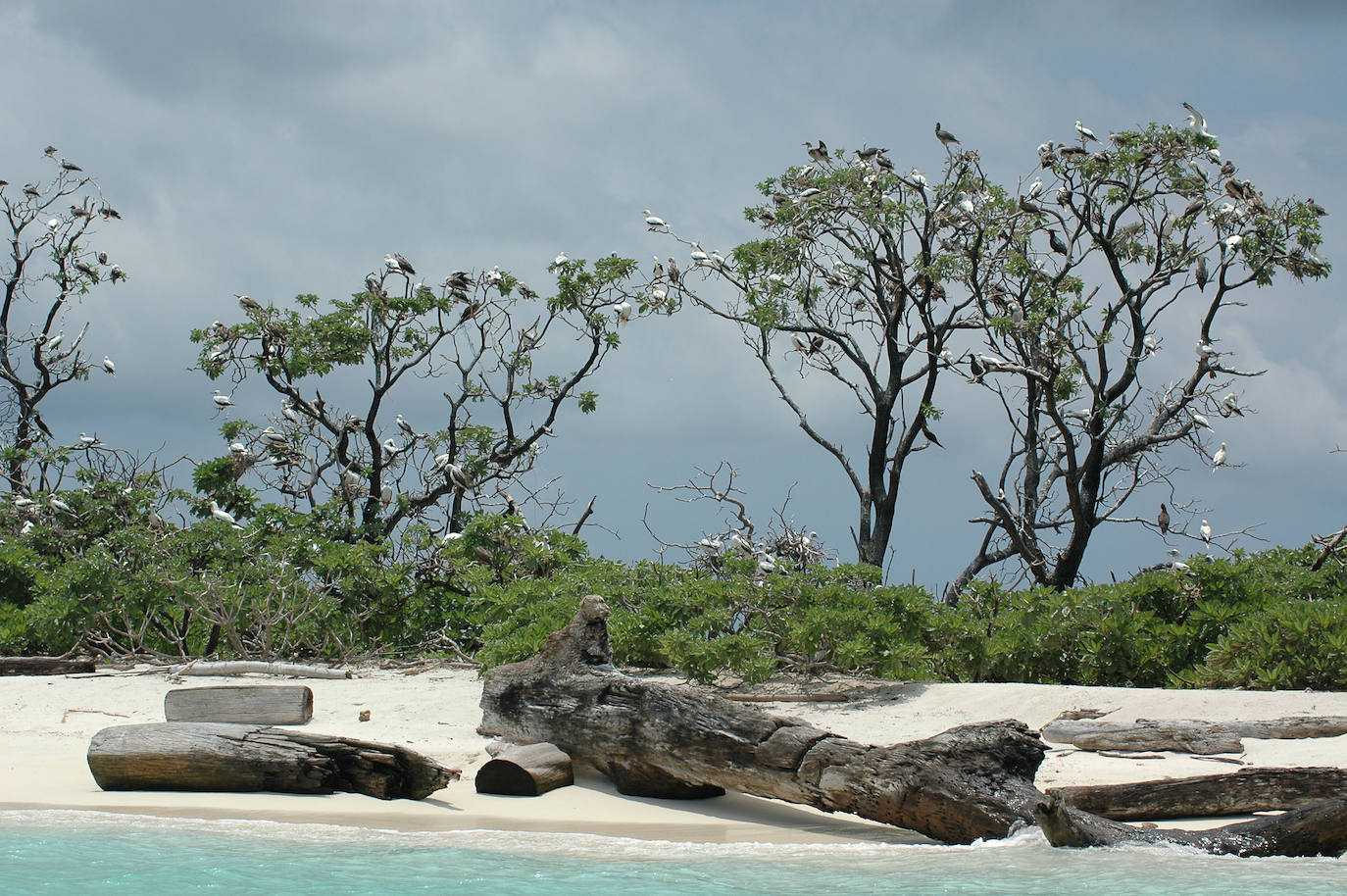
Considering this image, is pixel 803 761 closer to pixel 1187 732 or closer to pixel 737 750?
pixel 737 750

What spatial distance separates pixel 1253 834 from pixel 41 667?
32.7 ft

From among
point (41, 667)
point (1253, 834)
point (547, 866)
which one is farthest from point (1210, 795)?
point (41, 667)

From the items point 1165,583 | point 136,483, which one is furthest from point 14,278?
point 1165,583

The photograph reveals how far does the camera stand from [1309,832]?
16.3 ft

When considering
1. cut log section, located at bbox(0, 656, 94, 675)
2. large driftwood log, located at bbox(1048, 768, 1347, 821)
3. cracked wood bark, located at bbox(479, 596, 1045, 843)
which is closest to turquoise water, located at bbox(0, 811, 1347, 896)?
cracked wood bark, located at bbox(479, 596, 1045, 843)

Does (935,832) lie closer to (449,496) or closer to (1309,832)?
(1309,832)

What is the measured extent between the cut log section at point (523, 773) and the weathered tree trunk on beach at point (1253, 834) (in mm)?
2673

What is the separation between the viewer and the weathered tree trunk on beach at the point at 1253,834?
16.3ft

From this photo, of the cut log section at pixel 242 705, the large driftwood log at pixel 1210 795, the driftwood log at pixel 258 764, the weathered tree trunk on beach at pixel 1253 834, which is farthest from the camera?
the cut log section at pixel 242 705

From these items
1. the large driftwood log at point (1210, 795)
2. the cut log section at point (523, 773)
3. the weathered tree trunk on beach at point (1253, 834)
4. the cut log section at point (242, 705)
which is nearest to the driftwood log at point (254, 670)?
the cut log section at point (242, 705)

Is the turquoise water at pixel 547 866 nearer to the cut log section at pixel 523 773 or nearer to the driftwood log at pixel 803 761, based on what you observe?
the driftwood log at pixel 803 761

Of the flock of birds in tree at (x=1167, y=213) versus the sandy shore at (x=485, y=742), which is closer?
the sandy shore at (x=485, y=742)

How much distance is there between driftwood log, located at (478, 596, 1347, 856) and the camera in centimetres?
504

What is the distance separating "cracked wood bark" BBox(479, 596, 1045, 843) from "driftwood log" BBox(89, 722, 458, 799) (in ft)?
2.66
